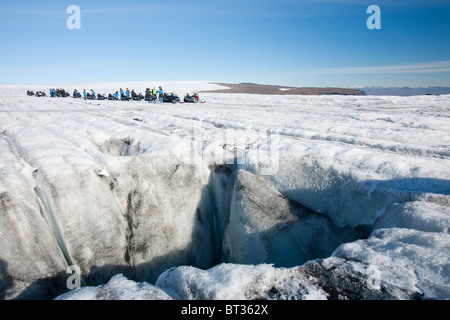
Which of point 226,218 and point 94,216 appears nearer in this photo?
point 94,216

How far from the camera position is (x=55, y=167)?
16.1 ft

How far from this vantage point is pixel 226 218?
5.75m

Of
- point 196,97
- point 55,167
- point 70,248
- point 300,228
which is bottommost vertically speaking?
point 70,248

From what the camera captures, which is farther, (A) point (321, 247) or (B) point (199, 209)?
(B) point (199, 209)

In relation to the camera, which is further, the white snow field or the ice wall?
the ice wall

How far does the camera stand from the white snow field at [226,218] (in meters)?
2.48

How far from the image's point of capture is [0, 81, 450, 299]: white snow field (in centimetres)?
248

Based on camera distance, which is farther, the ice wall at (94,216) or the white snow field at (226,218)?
the ice wall at (94,216)

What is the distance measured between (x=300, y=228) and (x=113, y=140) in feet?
17.8

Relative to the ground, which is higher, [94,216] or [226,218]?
[94,216]
